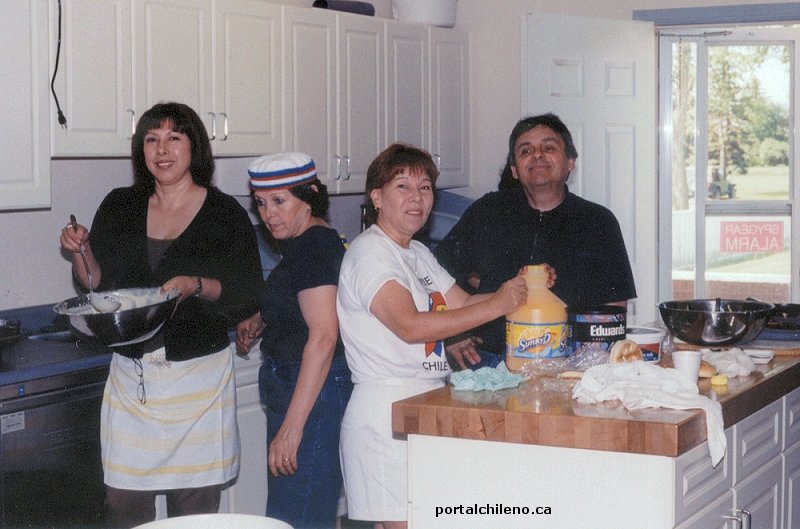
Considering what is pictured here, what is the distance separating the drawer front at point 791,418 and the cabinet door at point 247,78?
6.61 feet

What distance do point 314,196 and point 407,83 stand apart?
2116 mm

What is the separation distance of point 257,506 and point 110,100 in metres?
1.45

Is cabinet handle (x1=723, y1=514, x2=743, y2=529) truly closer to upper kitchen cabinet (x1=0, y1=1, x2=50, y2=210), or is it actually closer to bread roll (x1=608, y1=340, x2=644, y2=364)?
bread roll (x1=608, y1=340, x2=644, y2=364)

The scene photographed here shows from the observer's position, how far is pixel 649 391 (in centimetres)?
204

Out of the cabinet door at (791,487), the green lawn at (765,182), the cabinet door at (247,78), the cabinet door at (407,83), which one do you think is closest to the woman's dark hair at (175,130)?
the cabinet door at (247,78)

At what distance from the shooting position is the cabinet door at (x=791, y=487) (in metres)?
2.63

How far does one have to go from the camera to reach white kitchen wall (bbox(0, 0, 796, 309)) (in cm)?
353

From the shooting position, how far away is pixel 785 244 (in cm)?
754

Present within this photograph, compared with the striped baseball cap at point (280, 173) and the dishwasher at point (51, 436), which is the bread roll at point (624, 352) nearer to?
the striped baseball cap at point (280, 173)

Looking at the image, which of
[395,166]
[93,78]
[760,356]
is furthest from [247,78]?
[760,356]

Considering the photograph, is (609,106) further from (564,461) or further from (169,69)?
(564,461)

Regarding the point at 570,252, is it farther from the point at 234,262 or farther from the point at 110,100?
the point at 110,100

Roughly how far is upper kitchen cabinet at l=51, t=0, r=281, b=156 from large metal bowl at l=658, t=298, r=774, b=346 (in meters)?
1.70

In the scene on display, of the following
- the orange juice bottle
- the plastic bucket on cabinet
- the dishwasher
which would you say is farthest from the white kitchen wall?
the orange juice bottle
